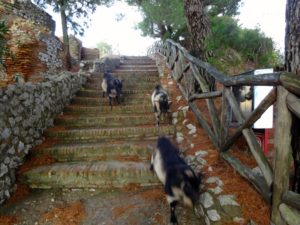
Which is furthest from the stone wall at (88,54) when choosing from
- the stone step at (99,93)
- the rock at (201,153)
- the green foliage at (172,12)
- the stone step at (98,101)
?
the rock at (201,153)

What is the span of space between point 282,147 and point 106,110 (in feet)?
16.6

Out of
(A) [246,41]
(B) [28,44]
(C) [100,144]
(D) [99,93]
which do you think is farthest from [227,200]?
(A) [246,41]

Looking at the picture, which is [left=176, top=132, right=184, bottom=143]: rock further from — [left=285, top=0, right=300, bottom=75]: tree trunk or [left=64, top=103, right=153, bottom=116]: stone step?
[left=285, top=0, right=300, bottom=75]: tree trunk

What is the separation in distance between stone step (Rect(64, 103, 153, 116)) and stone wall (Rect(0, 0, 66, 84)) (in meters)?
2.33

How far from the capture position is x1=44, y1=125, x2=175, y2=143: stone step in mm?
5441

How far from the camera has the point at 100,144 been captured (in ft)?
16.5

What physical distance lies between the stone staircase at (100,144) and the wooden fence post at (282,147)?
2.11 metres

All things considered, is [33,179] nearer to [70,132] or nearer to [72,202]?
[72,202]

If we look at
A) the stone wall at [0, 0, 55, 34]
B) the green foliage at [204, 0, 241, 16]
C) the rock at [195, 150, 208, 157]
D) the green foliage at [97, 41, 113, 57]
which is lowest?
the rock at [195, 150, 208, 157]

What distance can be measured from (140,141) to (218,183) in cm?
212

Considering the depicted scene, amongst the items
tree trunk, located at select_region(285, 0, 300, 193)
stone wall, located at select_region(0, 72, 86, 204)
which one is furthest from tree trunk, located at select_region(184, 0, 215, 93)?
tree trunk, located at select_region(285, 0, 300, 193)

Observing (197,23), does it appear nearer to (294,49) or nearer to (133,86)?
(133,86)

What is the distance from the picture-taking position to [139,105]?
6801mm

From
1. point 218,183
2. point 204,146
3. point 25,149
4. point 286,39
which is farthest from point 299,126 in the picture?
point 25,149
